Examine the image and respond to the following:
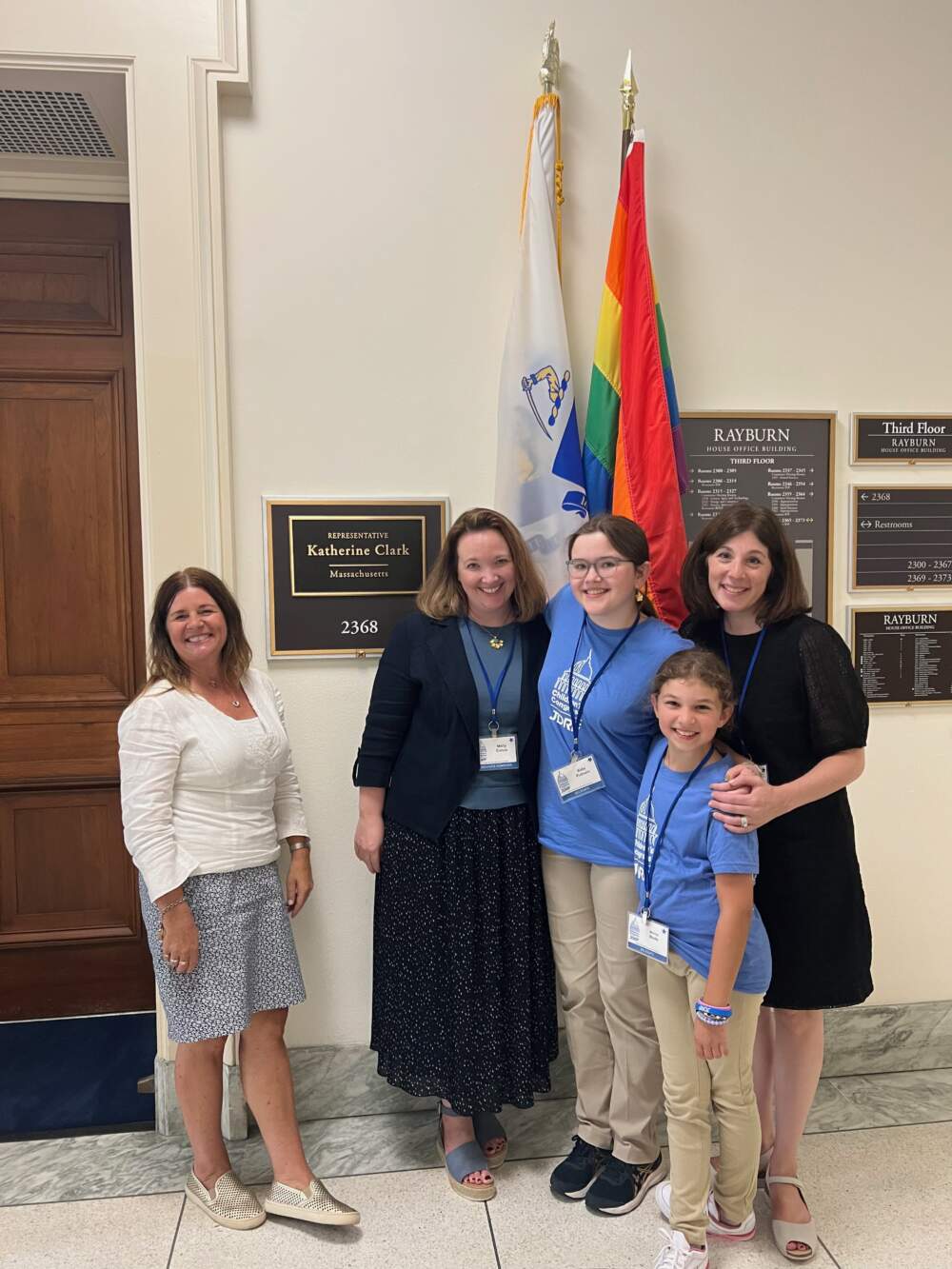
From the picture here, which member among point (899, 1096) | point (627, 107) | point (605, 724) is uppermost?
point (627, 107)

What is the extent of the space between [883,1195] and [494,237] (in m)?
2.53

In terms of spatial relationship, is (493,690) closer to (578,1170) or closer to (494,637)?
(494,637)

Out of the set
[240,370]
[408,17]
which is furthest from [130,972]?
[408,17]

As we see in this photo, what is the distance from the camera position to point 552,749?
A: 1964 millimetres

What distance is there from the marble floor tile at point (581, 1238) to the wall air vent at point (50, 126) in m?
2.92

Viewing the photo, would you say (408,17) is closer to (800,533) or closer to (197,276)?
(197,276)

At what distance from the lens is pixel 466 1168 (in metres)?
2.07

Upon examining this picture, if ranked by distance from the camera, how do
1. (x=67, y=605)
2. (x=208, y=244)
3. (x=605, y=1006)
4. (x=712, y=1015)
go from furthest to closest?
1. (x=67, y=605)
2. (x=208, y=244)
3. (x=605, y=1006)
4. (x=712, y=1015)

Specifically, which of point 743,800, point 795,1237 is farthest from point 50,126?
point 795,1237

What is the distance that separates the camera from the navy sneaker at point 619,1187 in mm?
1973

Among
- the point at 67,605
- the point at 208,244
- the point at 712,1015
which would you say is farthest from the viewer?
the point at 67,605

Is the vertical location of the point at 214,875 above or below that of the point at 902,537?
below

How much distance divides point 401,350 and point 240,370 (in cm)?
42

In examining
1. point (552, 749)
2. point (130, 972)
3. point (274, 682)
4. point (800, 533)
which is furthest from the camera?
point (130, 972)
